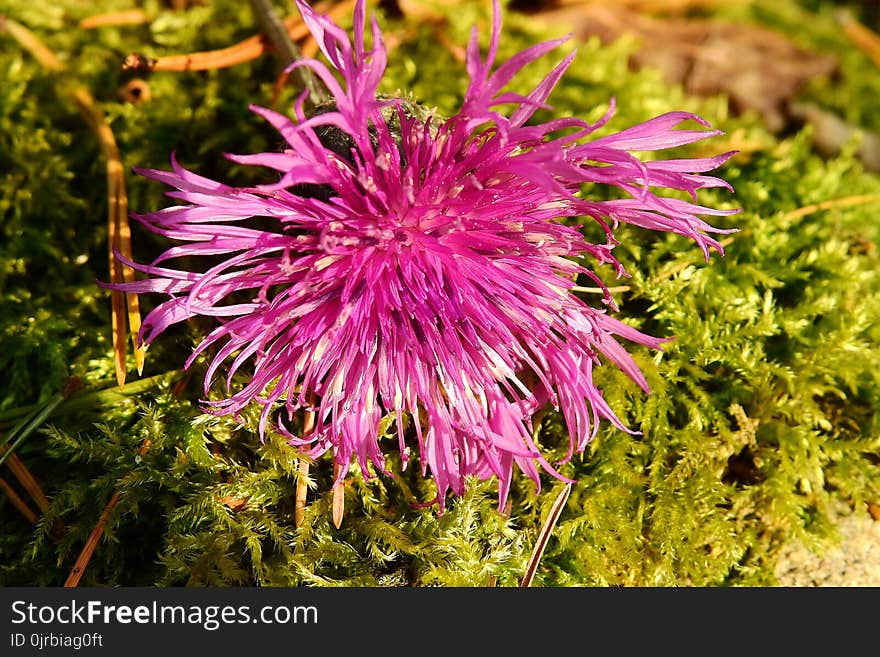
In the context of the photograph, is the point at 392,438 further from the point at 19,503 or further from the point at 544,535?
the point at 19,503

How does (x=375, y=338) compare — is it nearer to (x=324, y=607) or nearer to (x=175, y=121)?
(x=324, y=607)

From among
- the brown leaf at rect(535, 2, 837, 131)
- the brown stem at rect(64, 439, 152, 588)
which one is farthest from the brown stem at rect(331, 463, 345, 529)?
the brown leaf at rect(535, 2, 837, 131)

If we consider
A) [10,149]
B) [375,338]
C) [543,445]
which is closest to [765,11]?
A: [543,445]

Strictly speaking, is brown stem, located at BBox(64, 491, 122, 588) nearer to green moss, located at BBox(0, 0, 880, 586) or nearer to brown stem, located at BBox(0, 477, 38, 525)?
green moss, located at BBox(0, 0, 880, 586)

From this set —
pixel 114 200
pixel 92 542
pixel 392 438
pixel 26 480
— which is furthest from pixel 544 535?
pixel 114 200

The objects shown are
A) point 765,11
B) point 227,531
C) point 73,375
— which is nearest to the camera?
point 227,531
